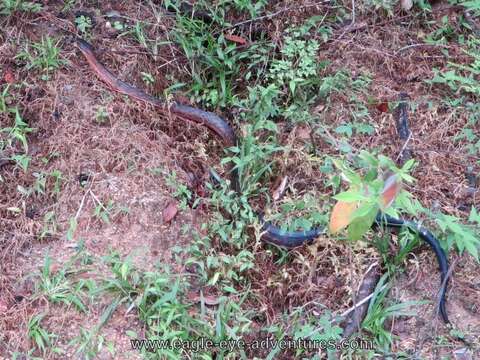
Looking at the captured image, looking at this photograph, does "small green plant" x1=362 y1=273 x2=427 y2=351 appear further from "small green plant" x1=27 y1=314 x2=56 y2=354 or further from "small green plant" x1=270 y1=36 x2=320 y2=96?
"small green plant" x1=27 y1=314 x2=56 y2=354

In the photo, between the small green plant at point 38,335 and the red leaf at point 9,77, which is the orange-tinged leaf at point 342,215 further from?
the red leaf at point 9,77

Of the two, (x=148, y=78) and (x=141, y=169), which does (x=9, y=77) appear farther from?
(x=141, y=169)

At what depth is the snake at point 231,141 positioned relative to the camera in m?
Result: 3.24

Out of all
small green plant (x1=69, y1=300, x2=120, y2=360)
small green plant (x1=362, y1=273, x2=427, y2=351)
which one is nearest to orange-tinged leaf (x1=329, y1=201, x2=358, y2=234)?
small green plant (x1=362, y1=273, x2=427, y2=351)

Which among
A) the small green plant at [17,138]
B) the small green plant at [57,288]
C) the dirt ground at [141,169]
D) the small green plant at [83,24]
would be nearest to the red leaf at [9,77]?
the dirt ground at [141,169]

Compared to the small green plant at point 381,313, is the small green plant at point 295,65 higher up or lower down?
higher up

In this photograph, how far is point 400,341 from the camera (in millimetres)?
3080

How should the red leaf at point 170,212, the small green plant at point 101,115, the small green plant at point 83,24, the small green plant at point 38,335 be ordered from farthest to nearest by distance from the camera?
the small green plant at point 83,24
the small green plant at point 101,115
the red leaf at point 170,212
the small green plant at point 38,335

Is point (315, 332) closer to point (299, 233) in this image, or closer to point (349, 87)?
point (299, 233)

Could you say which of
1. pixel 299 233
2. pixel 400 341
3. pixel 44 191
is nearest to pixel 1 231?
pixel 44 191

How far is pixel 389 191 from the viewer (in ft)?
6.34

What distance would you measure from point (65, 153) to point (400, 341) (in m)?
2.45

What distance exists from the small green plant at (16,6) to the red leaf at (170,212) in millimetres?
1841

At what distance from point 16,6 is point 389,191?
3.24 meters
